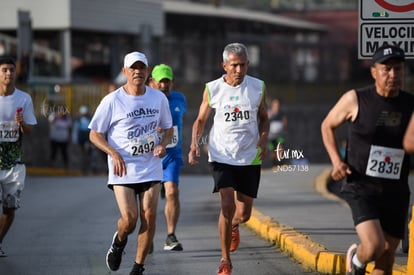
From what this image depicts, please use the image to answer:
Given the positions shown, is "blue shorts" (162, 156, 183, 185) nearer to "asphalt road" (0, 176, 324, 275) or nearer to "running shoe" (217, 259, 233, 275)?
"asphalt road" (0, 176, 324, 275)

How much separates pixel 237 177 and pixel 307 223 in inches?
131

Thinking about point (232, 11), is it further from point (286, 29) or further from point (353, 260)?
point (353, 260)

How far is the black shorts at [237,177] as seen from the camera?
32.2ft

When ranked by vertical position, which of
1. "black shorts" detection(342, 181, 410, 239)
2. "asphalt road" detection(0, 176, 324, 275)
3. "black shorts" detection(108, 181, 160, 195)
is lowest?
"asphalt road" detection(0, 176, 324, 275)

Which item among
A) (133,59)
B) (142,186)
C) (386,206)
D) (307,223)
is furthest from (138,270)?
(307,223)

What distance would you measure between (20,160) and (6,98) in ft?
2.24

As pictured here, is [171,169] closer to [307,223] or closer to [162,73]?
[162,73]

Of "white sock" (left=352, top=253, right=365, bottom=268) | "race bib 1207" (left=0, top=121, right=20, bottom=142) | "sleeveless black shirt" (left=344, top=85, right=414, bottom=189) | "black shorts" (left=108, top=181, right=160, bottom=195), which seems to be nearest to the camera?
"sleeveless black shirt" (left=344, top=85, right=414, bottom=189)

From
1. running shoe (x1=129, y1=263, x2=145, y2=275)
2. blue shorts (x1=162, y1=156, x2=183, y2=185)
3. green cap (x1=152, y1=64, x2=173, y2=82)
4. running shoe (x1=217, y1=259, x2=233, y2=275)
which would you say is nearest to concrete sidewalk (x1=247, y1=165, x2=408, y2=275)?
running shoe (x1=217, y1=259, x2=233, y2=275)

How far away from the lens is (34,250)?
11.6m

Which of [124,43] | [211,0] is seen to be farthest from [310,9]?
[124,43]

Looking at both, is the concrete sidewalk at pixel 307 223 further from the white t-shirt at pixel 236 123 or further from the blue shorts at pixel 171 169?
the blue shorts at pixel 171 169

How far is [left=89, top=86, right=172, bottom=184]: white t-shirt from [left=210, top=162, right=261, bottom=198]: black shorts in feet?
2.20

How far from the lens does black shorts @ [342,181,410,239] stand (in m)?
7.54
